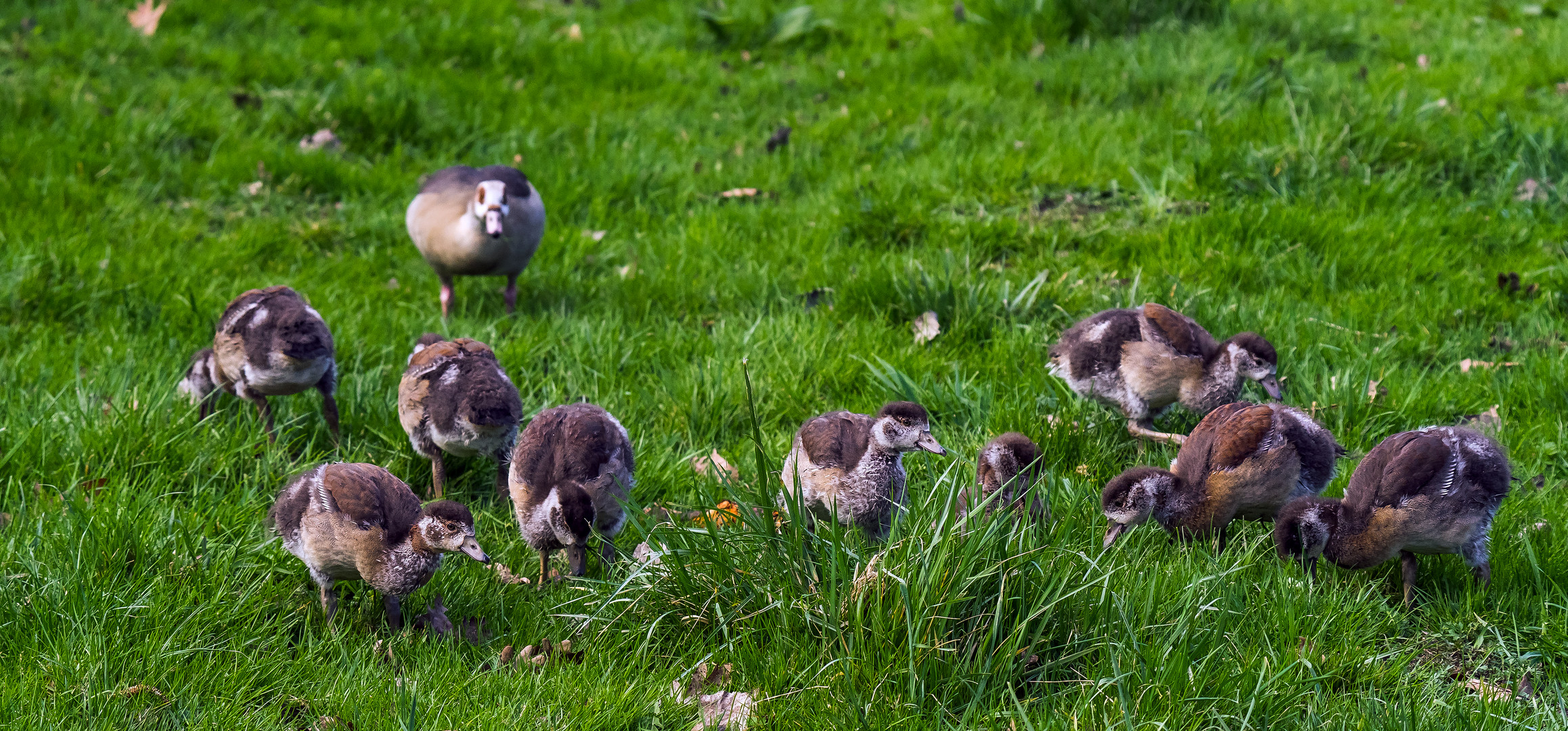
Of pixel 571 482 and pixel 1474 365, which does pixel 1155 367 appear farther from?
pixel 571 482

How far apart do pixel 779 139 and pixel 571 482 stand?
17.5 feet

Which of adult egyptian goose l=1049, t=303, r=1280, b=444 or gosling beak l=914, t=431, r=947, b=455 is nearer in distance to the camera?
gosling beak l=914, t=431, r=947, b=455

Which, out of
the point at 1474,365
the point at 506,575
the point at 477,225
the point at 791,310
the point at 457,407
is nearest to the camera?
the point at 506,575

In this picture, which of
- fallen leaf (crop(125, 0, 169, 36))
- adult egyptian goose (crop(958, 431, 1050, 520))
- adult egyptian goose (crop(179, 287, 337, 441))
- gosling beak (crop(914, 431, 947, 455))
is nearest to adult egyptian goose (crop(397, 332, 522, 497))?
adult egyptian goose (crop(179, 287, 337, 441))

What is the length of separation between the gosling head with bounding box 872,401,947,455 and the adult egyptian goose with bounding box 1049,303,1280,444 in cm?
126

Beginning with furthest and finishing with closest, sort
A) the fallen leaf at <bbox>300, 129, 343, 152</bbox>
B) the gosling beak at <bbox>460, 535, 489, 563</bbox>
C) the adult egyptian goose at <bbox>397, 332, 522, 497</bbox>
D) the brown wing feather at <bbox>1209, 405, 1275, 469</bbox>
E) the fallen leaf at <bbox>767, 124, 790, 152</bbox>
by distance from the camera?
the fallen leaf at <bbox>767, 124, 790, 152</bbox> → the fallen leaf at <bbox>300, 129, 343, 152</bbox> → the adult egyptian goose at <bbox>397, 332, 522, 497</bbox> → the brown wing feather at <bbox>1209, 405, 1275, 469</bbox> → the gosling beak at <bbox>460, 535, 489, 563</bbox>

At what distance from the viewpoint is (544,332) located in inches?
237

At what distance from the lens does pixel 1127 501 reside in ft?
12.8

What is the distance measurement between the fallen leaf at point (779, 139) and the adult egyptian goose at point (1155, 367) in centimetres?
421

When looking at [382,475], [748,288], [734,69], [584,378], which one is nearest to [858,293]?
[748,288]

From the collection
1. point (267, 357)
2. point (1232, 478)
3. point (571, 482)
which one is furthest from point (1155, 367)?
point (267, 357)

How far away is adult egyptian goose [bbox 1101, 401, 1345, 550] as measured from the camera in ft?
13.0

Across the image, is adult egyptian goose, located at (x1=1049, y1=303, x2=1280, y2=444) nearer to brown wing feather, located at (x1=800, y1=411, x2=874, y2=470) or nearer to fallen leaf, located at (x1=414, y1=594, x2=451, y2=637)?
brown wing feather, located at (x1=800, y1=411, x2=874, y2=470)

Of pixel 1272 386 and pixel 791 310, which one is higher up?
pixel 1272 386
